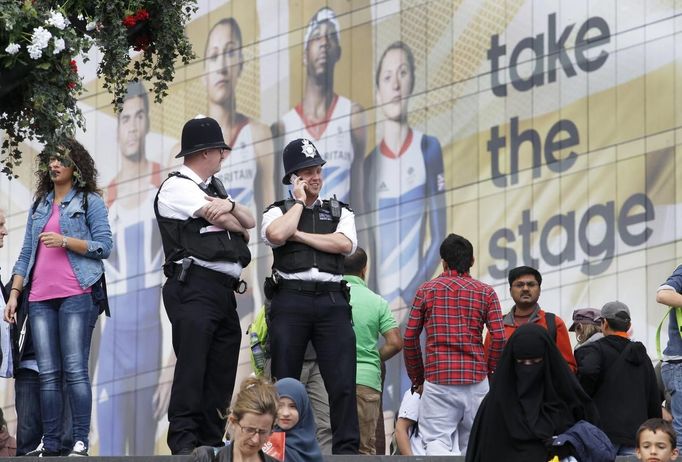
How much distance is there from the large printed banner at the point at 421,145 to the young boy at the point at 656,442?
1170cm

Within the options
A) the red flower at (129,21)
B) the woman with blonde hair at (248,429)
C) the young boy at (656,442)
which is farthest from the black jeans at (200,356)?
the young boy at (656,442)

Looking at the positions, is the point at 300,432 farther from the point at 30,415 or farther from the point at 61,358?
the point at 30,415

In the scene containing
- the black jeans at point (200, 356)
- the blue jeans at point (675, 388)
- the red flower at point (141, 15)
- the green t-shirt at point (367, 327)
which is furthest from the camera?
the green t-shirt at point (367, 327)

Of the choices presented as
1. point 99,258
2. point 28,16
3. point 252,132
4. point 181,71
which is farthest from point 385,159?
point 28,16

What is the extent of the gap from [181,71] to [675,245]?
1041 centimetres

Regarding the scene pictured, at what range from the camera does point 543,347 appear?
10.5m

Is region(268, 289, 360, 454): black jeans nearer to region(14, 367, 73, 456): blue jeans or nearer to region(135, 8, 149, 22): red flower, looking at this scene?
region(14, 367, 73, 456): blue jeans

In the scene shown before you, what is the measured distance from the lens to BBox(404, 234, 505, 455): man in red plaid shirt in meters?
12.3

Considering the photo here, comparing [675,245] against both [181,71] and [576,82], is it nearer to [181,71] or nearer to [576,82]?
[576,82]

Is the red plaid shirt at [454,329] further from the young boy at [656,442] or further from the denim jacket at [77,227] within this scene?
the denim jacket at [77,227]

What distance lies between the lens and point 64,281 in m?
11.9

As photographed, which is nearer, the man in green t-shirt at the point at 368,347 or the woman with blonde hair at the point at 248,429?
the woman with blonde hair at the point at 248,429

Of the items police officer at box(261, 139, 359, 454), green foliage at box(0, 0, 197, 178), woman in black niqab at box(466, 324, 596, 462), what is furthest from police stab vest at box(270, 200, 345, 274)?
woman in black niqab at box(466, 324, 596, 462)

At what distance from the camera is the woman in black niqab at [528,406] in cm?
1038
